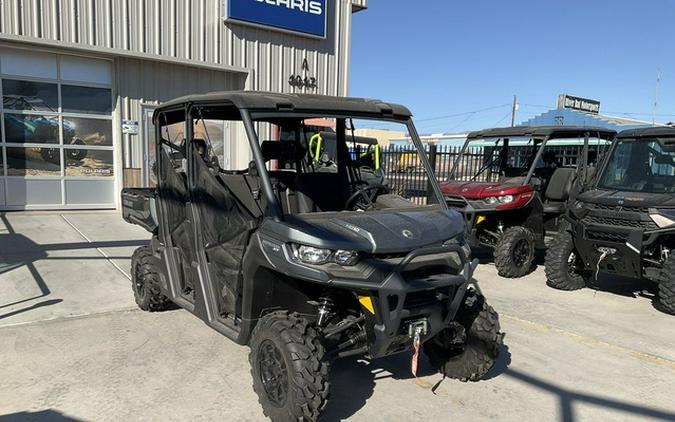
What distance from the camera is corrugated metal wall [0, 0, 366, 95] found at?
32.8ft

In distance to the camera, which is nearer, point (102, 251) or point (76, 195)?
point (102, 251)

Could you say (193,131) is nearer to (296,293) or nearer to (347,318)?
(296,293)

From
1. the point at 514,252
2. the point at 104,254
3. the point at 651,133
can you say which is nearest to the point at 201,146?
the point at 104,254

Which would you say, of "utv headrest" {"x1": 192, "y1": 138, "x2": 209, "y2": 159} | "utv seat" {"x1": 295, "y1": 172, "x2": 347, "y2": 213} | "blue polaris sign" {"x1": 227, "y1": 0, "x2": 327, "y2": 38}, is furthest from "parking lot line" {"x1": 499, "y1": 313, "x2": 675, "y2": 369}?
"blue polaris sign" {"x1": 227, "y1": 0, "x2": 327, "y2": 38}

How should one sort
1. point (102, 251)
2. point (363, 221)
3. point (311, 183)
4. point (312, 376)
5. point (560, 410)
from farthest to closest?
point (102, 251) < point (311, 183) < point (560, 410) < point (363, 221) < point (312, 376)

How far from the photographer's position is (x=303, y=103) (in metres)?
3.52

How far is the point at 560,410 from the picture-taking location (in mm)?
3625

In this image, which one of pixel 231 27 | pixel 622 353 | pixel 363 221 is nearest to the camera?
pixel 363 221

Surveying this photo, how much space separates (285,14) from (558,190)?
312 inches

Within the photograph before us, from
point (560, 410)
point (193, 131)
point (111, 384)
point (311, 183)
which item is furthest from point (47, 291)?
point (560, 410)

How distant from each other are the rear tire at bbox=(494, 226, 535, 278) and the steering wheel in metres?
3.86

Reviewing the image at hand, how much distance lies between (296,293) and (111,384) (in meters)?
1.56

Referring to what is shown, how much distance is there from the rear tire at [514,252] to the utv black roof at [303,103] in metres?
4.05

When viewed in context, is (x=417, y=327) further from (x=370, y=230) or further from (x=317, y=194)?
(x=317, y=194)
